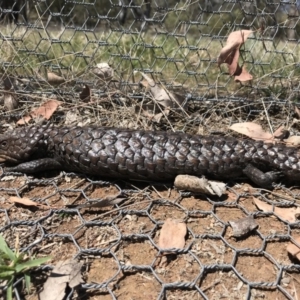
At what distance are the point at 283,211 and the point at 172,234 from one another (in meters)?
0.54

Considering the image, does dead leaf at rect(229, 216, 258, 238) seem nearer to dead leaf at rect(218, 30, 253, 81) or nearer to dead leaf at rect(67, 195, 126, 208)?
dead leaf at rect(67, 195, 126, 208)

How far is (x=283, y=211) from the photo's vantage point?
2.02 meters

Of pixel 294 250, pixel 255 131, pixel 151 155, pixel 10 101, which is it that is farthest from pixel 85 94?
pixel 294 250

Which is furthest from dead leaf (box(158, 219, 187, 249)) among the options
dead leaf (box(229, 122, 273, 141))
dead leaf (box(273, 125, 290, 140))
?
dead leaf (box(273, 125, 290, 140))

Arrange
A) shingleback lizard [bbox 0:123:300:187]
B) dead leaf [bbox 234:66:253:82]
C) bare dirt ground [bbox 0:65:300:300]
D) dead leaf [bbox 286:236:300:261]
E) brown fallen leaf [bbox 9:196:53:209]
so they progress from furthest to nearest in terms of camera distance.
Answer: dead leaf [bbox 234:66:253:82], shingleback lizard [bbox 0:123:300:187], brown fallen leaf [bbox 9:196:53:209], dead leaf [bbox 286:236:300:261], bare dirt ground [bbox 0:65:300:300]

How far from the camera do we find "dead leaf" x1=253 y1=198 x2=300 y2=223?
1.97 meters

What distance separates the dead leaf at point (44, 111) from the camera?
2.59 m

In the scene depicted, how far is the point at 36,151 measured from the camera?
7.46ft

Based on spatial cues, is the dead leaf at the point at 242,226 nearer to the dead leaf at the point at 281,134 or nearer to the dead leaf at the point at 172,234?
the dead leaf at the point at 172,234

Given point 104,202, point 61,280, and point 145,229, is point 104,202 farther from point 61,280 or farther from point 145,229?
point 61,280

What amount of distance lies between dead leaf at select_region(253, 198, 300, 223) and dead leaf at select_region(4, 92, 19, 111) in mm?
1479

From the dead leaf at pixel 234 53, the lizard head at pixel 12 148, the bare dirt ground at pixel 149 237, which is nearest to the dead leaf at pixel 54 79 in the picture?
the lizard head at pixel 12 148

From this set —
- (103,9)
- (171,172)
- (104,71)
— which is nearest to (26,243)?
(171,172)

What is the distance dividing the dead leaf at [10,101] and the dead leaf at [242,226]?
58.0 inches
